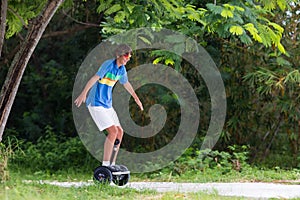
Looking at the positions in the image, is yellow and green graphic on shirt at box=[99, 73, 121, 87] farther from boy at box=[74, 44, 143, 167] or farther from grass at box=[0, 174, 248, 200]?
grass at box=[0, 174, 248, 200]

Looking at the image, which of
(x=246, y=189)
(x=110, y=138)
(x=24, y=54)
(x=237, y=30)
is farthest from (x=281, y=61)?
(x=24, y=54)

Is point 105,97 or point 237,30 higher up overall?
point 237,30

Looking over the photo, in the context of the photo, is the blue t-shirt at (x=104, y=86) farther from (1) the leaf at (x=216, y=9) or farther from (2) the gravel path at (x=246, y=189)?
(1) the leaf at (x=216, y=9)

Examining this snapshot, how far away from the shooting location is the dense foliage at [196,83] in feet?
26.4

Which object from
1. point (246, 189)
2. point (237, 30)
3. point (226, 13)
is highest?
point (226, 13)

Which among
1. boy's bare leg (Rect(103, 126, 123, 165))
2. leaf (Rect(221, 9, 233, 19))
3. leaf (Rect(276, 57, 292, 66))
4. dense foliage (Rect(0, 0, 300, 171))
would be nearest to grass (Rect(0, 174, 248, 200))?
boy's bare leg (Rect(103, 126, 123, 165))

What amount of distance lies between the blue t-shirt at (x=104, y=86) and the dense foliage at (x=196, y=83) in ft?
3.32

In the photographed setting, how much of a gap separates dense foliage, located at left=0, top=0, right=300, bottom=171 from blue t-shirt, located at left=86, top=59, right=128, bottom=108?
1.01 m

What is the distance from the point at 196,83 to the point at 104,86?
4349 millimetres

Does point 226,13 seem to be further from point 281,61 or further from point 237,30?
point 281,61

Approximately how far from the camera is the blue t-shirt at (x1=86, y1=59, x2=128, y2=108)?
574cm

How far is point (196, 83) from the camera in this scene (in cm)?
993

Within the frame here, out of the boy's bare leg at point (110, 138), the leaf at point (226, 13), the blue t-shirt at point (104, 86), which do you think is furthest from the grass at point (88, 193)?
the leaf at point (226, 13)

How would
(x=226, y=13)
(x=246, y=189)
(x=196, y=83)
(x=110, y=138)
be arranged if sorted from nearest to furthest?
(x=226, y=13) → (x=110, y=138) → (x=246, y=189) → (x=196, y=83)
